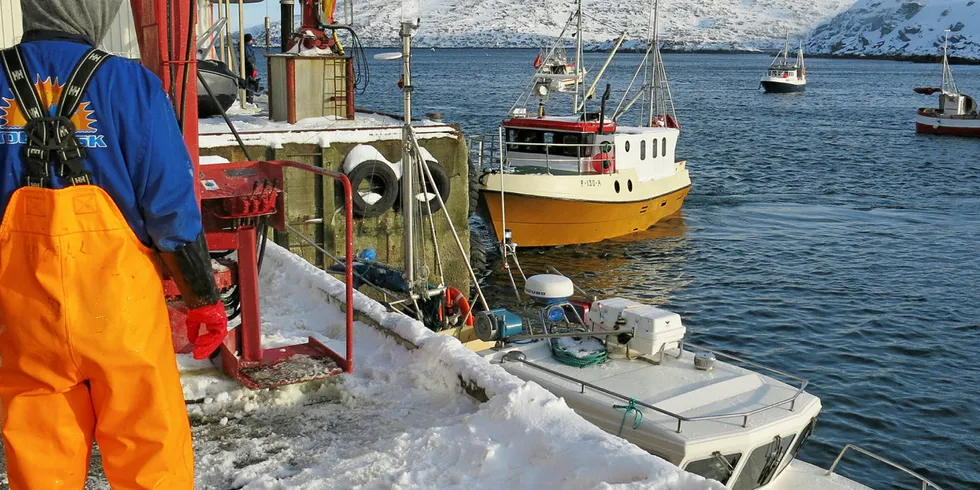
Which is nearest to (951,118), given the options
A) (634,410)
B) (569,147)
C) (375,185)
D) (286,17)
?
(569,147)

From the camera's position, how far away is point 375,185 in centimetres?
1383

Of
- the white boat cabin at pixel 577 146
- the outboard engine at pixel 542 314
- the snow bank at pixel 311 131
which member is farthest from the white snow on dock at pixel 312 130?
the white boat cabin at pixel 577 146

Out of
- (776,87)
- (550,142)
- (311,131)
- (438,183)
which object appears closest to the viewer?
(311,131)

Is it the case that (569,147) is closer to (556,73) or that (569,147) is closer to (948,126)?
(556,73)

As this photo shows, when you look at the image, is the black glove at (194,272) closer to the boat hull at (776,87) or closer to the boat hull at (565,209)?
the boat hull at (565,209)

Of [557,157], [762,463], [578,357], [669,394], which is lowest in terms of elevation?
[762,463]

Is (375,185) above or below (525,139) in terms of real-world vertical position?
below

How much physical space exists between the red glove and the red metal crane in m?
1.11

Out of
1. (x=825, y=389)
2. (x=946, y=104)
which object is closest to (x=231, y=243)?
(x=825, y=389)

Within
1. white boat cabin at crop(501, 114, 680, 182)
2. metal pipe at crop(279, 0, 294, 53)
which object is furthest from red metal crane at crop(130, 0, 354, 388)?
white boat cabin at crop(501, 114, 680, 182)

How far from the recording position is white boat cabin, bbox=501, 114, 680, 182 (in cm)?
2127

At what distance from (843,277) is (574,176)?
5.91 m

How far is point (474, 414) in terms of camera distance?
490 centimetres

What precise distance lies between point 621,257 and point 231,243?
16.7 metres
